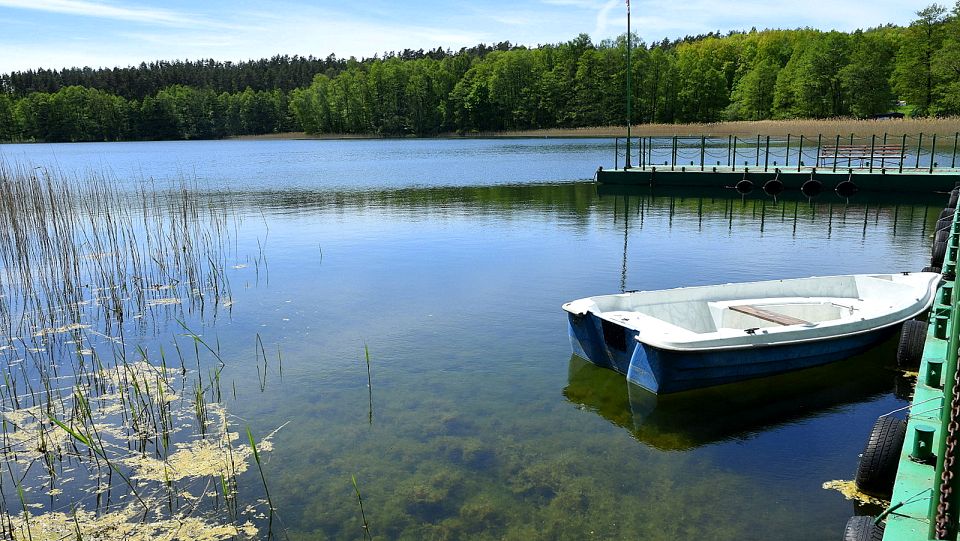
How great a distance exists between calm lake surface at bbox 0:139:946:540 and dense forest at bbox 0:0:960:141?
2583 inches

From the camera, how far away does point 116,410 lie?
823 centimetres

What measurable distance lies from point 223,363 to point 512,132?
10759 cm

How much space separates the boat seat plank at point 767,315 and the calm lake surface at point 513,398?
84 cm

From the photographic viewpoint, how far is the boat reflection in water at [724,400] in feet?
25.7

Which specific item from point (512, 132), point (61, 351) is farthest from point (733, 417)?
point (512, 132)

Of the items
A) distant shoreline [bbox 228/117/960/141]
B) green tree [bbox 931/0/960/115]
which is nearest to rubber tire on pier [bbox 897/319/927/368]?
distant shoreline [bbox 228/117/960/141]

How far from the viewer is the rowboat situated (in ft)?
27.2

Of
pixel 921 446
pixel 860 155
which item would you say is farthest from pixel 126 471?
pixel 860 155

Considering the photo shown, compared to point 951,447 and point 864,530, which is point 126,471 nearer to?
point 864,530

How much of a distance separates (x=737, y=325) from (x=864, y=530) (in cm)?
545

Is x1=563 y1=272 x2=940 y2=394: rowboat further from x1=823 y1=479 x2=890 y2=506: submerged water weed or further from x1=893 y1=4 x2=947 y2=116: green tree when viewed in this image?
x1=893 y1=4 x2=947 y2=116: green tree

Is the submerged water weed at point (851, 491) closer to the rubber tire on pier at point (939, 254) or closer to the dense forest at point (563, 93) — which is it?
the rubber tire on pier at point (939, 254)

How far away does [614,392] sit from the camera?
9.07m

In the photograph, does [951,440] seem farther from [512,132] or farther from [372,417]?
[512,132]
